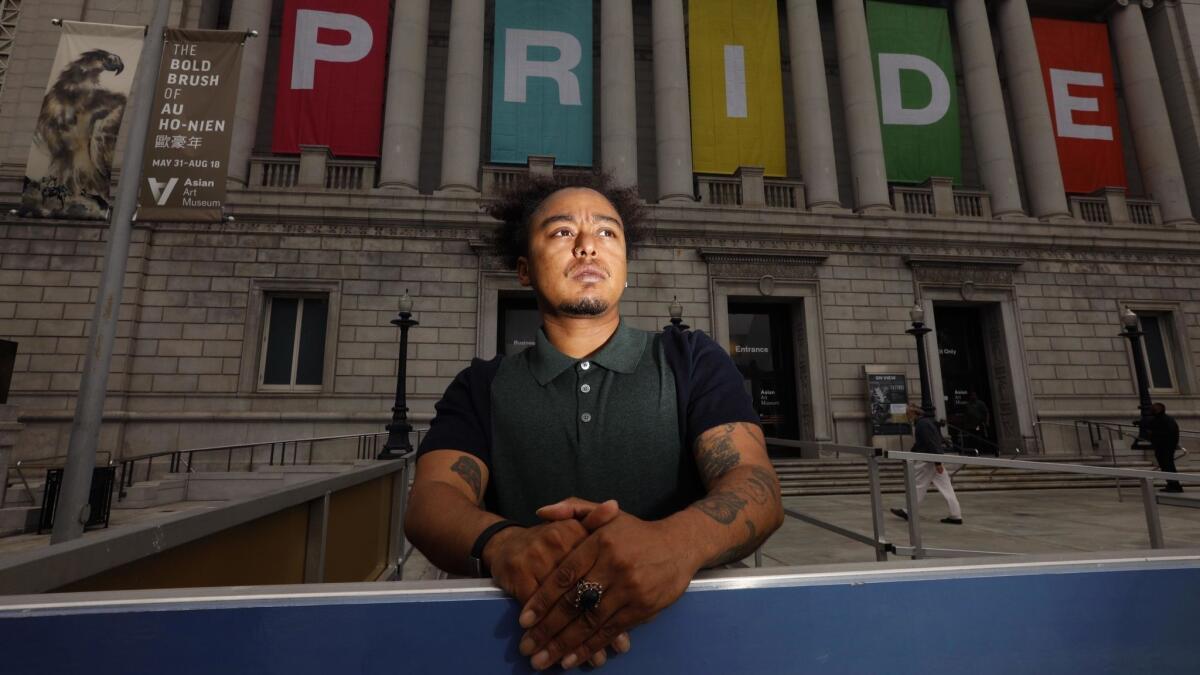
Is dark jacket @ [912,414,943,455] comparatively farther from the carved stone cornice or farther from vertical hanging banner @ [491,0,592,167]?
vertical hanging banner @ [491,0,592,167]

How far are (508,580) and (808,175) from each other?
19313 mm

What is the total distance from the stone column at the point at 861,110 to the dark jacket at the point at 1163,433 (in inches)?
337

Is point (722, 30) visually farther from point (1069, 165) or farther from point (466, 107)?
point (1069, 165)

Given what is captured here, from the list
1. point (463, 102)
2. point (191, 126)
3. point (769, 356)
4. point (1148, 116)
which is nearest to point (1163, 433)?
point (769, 356)

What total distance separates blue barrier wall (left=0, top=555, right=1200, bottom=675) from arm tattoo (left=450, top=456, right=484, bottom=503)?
875mm

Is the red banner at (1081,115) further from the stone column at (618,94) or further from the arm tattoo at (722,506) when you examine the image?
the arm tattoo at (722,506)

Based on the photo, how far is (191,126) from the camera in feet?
28.8

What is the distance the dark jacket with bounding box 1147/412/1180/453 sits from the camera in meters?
12.3

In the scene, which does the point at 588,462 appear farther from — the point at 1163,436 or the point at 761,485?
the point at 1163,436

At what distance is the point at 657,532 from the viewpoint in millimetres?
1202

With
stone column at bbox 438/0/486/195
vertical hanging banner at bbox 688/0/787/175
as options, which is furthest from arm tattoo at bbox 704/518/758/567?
vertical hanging banner at bbox 688/0/787/175

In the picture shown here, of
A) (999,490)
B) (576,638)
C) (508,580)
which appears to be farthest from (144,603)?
(999,490)

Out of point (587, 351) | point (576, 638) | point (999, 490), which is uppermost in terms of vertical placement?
point (587, 351)

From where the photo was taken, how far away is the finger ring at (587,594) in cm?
102
